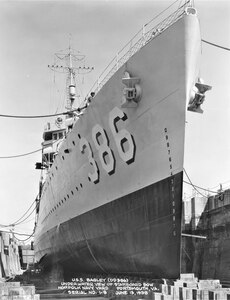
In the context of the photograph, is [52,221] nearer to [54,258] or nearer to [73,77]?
[54,258]

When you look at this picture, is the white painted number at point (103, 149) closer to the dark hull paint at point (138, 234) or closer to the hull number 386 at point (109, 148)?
the hull number 386 at point (109, 148)

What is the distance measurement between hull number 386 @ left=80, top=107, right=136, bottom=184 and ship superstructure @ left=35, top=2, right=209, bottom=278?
23 mm

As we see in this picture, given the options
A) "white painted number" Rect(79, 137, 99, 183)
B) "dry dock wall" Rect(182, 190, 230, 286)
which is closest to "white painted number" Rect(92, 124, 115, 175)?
"white painted number" Rect(79, 137, 99, 183)

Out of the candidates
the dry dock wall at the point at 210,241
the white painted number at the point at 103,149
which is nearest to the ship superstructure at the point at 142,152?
the white painted number at the point at 103,149

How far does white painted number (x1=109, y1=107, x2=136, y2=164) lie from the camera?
838 cm

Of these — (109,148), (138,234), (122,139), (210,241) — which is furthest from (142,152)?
(210,241)

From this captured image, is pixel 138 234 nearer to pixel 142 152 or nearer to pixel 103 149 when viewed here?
pixel 142 152

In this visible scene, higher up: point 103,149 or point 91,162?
point 103,149

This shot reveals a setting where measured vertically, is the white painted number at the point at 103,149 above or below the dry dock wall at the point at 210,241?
above

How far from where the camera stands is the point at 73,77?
1766 cm

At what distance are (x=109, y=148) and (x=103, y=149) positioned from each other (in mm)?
A: 314

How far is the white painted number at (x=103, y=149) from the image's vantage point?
352 inches

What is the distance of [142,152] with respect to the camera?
8133 mm

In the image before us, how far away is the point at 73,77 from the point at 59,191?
6.61 m
